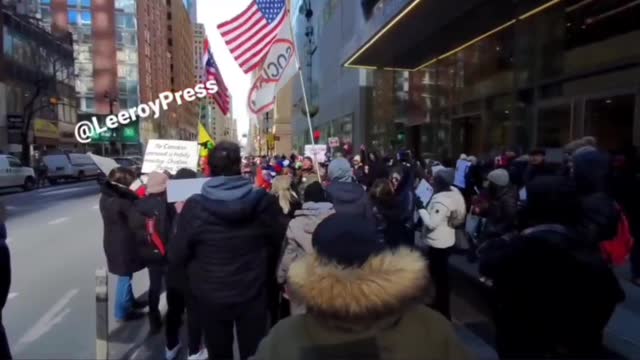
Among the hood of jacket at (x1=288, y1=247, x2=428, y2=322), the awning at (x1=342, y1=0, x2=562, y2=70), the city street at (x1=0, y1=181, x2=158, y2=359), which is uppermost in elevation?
the awning at (x1=342, y1=0, x2=562, y2=70)

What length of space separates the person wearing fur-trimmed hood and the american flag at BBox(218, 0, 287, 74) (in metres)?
9.89

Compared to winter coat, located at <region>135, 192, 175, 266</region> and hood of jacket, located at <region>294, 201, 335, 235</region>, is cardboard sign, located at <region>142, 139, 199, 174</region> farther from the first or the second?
hood of jacket, located at <region>294, 201, 335, 235</region>

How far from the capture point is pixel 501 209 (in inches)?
262

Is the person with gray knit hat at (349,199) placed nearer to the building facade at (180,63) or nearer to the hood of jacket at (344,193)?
the hood of jacket at (344,193)

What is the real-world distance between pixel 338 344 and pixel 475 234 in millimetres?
7410

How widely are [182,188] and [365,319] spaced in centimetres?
333

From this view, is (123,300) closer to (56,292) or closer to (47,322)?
(47,322)

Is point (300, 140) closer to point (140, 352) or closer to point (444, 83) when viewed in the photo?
point (444, 83)

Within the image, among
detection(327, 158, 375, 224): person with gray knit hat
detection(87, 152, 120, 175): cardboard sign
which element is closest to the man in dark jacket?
detection(327, 158, 375, 224): person with gray knit hat

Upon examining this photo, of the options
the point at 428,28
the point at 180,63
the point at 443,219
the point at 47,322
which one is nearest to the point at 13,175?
the point at 428,28

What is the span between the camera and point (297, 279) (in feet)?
5.11

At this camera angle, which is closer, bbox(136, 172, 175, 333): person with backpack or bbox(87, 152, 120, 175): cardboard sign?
bbox(136, 172, 175, 333): person with backpack

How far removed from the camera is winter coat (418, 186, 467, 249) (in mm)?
5395

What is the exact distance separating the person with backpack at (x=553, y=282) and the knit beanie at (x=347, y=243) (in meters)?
1.22
